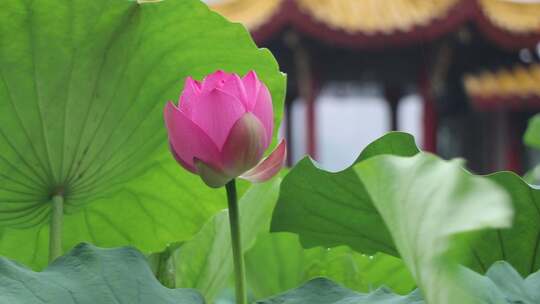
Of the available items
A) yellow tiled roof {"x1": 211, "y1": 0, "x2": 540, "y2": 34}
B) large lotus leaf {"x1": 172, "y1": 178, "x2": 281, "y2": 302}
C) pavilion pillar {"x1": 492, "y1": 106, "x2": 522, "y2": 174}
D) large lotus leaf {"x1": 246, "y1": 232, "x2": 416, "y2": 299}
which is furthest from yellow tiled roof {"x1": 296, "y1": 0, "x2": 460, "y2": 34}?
large lotus leaf {"x1": 172, "y1": 178, "x2": 281, "y2": 302}

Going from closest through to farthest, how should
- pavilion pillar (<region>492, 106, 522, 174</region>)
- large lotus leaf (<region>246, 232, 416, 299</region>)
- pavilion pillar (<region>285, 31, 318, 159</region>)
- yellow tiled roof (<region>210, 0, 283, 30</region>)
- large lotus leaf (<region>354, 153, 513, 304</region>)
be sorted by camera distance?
1. large lotus leaf (<region>354, 153, 513, 304</region>)
2. large lotus leaf (<region>246, 232, 416, 299</region>)
3. yellow tiled roof (<region>210, 0, 283, 30</region>)
4. pavilion pillar (<region>285, 31, 318, 159</region>)
5. pavilion pillar (<region>492, 106, 522, 174</region>)

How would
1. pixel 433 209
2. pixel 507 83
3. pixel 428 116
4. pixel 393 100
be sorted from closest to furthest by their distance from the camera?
pixel 433 209, pixel 507 83, pixel 428 116, pixel 393 100

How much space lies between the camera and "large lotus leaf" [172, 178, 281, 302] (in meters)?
0.48

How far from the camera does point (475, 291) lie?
0.98ft

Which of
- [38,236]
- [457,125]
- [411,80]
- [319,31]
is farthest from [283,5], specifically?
[38,236]

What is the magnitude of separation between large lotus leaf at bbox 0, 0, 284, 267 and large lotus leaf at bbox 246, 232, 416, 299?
0.56 ft

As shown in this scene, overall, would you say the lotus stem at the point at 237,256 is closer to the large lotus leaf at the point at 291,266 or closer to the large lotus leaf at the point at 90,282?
the large lotus leaf at the point at 90,282

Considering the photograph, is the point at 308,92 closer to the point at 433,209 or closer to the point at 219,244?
the point at 219,244

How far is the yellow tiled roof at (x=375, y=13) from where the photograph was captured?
17.0 ft

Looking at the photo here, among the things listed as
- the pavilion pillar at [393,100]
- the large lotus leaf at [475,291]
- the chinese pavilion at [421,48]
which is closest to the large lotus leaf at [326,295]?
the large lotus leaf at [475,291]

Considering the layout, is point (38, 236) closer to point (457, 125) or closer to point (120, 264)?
point (120, 264)

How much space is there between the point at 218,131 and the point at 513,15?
5732 millimetres

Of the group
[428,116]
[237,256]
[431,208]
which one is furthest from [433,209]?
[428,116]

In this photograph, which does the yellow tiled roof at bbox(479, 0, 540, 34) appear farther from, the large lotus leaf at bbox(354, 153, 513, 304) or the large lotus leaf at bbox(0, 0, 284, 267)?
the large lotus leaf at bbox(354, 153, 513, 304)
